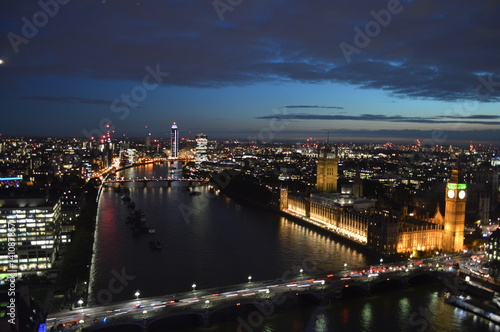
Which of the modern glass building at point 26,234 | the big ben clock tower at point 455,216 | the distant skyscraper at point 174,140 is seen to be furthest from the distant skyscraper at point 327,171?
the distant skyscraper at point 174,140

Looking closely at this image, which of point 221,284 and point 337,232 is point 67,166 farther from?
point 221,284

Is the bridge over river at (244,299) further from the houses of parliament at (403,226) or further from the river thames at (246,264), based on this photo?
the houses of parliament at (403,226)

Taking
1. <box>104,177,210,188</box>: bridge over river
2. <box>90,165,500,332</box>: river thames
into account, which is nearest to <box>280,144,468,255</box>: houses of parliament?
<box>90,165,500,332</box>: river thames

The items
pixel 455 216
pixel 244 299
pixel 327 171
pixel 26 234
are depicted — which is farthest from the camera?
pixel 327 171

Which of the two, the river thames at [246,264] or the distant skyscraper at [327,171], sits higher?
the distant skyscraper at [327,171]

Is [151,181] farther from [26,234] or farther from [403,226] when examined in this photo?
[403,226]

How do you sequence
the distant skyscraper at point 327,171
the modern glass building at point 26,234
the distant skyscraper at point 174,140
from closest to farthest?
the modern glass building at point 26,234
the distant skyscraper at point 327,171
the distant skyscraper at point 174,140

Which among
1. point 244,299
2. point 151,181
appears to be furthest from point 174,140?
point 244,299

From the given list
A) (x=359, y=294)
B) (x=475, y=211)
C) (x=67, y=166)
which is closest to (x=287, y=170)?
(x=67, y=166)
